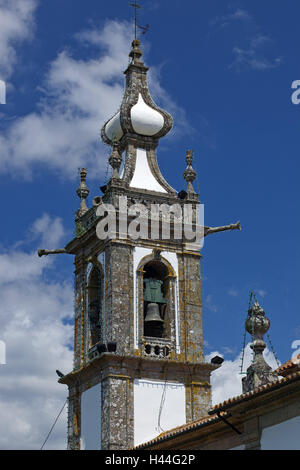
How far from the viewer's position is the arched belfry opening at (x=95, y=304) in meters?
28.1

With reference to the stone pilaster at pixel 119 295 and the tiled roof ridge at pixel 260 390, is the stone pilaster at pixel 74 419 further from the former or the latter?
the tiled roof ridge at pixel 260 390

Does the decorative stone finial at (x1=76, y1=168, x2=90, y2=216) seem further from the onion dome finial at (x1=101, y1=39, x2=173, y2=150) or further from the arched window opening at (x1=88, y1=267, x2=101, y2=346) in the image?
the arched window opening at (x1=88, y1=267, x2=101, y2=346)

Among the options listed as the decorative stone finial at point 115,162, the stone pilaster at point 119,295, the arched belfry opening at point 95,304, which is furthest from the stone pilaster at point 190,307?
the decorative stone finial at point 115,162

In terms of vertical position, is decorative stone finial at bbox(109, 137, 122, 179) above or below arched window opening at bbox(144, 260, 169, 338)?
above

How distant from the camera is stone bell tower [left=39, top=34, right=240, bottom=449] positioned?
85.9 feet

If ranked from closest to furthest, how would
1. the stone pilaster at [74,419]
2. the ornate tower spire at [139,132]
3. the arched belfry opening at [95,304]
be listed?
1. the stone pilaster at [74,419]
2. the arched belfry opening at [95,304]
3. the ornate tower spire at [139,132]

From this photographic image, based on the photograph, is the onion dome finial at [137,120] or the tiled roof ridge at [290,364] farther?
the onion dome finial at [137,120]

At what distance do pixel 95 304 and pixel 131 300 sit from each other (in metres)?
1.96

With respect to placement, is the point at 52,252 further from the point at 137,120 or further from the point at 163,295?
the point at 137,120

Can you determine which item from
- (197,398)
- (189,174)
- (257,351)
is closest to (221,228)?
(189,174)

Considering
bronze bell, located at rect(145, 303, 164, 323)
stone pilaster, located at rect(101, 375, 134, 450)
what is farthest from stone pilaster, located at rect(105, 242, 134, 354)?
stone pilaster, located at rect(101, 375, 134, 450)

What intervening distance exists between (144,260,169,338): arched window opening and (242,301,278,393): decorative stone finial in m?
9.14
